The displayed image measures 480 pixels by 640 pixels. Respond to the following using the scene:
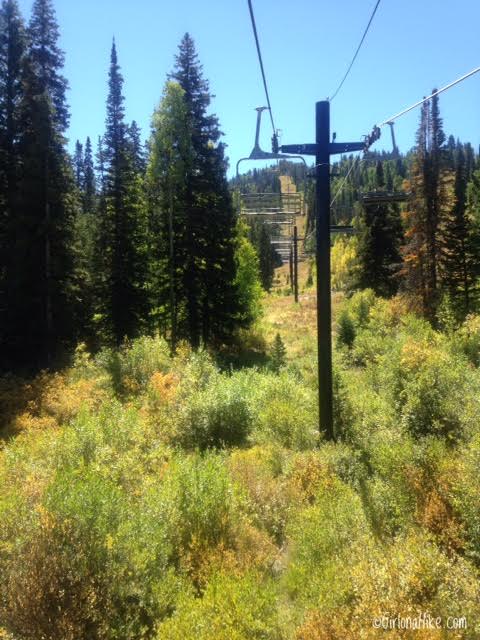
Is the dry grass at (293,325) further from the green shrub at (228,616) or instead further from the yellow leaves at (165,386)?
the green shrub at (228,616)

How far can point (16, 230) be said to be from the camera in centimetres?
1942

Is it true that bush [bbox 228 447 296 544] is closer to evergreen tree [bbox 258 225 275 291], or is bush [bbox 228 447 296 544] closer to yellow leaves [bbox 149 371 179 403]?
yellow leaves [bbox 149 371 179 403]

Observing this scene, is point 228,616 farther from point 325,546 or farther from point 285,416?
point 285,416

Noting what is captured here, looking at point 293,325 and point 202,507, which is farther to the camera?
point 293,325

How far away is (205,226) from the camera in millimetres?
21625

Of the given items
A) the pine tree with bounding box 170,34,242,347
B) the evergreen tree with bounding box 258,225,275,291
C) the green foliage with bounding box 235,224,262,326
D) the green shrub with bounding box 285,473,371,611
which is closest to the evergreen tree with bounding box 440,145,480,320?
the green foliage with bounding box 235,224,262,326

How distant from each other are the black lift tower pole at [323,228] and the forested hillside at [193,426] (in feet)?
2.07

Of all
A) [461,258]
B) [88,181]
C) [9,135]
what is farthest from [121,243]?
[88,181]

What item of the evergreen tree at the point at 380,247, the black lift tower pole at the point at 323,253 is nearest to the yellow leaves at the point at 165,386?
the black lift tower pole at the point at 323,253

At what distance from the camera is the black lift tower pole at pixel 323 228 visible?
7914 millimetres

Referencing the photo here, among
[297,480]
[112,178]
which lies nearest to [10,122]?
[112,178]

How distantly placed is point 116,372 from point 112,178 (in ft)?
43.1

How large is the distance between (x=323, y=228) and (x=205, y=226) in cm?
1434

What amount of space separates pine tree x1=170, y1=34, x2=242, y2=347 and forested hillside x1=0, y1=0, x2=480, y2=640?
0.36ft
